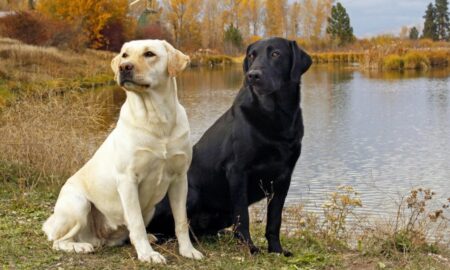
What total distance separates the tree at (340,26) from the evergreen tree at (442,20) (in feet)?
39.7

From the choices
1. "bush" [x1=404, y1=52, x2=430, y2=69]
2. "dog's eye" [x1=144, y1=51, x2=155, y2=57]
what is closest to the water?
"dog's eye" [x1=144, y1=51, x2=155, y2=57]

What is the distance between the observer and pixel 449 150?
14.8 m

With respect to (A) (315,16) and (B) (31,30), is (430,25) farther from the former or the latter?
(B) (31,30)

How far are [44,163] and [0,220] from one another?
9.24 ft

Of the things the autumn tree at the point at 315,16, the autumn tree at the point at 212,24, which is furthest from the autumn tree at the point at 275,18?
the autumn tree at the point at 212,24

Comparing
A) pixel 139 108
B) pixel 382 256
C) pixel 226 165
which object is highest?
pixel 139 108

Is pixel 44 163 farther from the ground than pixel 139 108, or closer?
closer

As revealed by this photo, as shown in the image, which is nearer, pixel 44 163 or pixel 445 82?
pixel 44 163

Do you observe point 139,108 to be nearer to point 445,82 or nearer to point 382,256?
point 382,256

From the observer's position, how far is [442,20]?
297ft

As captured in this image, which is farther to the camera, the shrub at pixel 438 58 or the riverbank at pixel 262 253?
the shrub at pixel 438 58

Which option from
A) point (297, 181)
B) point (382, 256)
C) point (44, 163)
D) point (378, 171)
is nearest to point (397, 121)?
point (378, 171)

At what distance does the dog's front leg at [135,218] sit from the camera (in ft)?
15.3

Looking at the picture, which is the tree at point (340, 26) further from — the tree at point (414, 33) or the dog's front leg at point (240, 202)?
the dog's front leg at point (240, 202)
